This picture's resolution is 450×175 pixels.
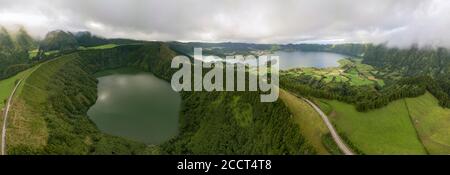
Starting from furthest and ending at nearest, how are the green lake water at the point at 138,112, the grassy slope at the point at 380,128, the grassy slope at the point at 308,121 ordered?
1. the green lake water at the point at 138,112
2. the grassy slope at the point at 308,121
3. the grassy slope at the point at 380,128

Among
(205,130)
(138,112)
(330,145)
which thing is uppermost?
(330,145)

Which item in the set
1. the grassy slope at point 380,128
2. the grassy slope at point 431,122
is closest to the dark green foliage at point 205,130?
the grassy slope at point 380,128

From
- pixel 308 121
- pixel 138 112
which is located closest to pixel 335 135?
pixel 308 121

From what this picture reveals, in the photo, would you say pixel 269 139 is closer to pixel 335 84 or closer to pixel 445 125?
pixel 445 125

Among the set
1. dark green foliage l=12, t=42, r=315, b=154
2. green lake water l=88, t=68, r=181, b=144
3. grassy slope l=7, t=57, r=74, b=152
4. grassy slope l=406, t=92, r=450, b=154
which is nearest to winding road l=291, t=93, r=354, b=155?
dark green foliage l=12, t=42, r=315, b=154

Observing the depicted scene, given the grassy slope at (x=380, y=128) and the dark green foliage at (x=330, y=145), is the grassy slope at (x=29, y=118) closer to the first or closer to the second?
the dark green foliage at (x=330, y=145)

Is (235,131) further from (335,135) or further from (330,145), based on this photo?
(330,145)
